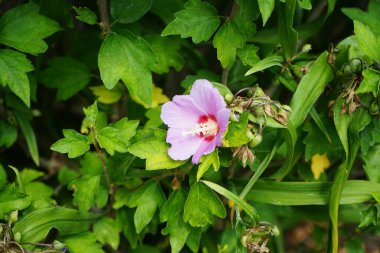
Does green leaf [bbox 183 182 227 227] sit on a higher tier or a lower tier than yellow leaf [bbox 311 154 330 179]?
higher

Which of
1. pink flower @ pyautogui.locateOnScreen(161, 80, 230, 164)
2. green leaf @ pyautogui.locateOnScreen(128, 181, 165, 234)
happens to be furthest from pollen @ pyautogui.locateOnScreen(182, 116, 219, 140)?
green leaf @ pyautogui.locateOnScreen(128, 181, 165, 234)

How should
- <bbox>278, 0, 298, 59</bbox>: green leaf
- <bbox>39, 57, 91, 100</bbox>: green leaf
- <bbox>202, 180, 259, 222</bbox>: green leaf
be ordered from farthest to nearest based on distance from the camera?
<bbox>39, 57, 91, 100</bbox>: green leaf < <bbox>278, 0, 298, 59</bbox>: green leaf < <bbox>202, 180, 259, 222</bbox>: green leaf

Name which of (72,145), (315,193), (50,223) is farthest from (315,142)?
(50,223)

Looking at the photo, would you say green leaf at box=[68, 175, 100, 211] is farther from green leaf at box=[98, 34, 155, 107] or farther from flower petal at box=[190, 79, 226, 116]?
flower petal at box=[190, 79, 226, 116]

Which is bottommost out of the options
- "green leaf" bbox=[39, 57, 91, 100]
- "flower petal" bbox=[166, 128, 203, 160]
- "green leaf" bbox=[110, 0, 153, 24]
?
"green leaf" bbox=[39, 57, 91, 100]

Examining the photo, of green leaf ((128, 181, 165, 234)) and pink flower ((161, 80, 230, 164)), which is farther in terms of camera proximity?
green leaf ((128, 181, 165, 234))

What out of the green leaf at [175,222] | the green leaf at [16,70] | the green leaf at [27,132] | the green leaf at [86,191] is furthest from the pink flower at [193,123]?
the green leaf at [27,132]

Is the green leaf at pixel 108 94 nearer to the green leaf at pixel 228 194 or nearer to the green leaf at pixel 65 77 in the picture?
the green leaf at pixel 65 77
